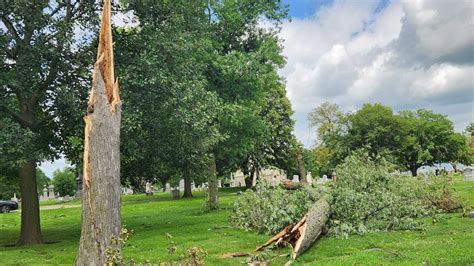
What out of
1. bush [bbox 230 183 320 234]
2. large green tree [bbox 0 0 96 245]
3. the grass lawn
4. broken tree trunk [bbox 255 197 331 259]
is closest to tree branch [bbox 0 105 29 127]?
large green tree [bbox 0 0 96 245]

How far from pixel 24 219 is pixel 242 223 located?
7.44 meters

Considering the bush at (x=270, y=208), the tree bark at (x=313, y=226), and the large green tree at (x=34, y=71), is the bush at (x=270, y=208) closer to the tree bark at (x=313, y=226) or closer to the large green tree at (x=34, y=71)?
the tree bark at (x=313, y=226)

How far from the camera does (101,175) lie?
26.9 feet

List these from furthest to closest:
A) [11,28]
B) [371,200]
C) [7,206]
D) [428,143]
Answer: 1. [428,143]
2. [7,206]
3. [11,28]
4. [371,200]

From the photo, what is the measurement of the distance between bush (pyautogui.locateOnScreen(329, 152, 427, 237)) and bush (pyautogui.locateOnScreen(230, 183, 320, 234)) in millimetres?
998

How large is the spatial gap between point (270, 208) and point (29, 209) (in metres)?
8.20

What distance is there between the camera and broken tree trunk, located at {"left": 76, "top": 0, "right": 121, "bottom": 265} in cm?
778

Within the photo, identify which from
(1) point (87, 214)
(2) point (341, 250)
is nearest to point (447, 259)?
(2) point (341, 250)

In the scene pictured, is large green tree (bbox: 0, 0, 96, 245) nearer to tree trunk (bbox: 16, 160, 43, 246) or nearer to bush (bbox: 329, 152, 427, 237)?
tree trunk (bbox: 16, 160, 43, 246)

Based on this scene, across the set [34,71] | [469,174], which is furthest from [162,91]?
[469,174]

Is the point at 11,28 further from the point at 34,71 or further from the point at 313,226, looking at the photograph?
the point at 313,226

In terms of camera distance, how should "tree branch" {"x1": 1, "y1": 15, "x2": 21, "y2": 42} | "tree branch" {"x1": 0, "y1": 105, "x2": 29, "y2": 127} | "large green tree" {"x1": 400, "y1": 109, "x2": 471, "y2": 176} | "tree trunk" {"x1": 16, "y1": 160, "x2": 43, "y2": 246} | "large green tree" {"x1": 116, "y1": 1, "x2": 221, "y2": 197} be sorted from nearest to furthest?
"tree branch" {"x1": 1, "y1": 15, "x2": 21, "y2": 42} → "large green tree" {"x1": 116, "y1": 1, "x2": 221, "y2": 197} → "tree branch" {"x1": 0, "y1": 105, "x2": 29, "y2": 127} → "tree trunk" {"x1": 16, "y1": 160, "x2": 43, "y2": 246} → "large green tree" {"x1": 400, "y1": 109, "x2": 471, "y2": 176}

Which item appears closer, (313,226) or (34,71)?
(313,226)

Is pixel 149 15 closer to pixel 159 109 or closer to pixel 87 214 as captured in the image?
pixel 159 109
